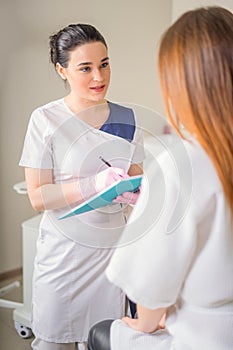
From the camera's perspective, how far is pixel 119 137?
141cm

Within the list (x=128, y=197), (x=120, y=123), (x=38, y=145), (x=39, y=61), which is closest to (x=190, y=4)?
(x=39, y=61)

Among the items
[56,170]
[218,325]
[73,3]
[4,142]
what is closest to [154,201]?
[218,325]

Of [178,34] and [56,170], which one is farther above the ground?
[178,34]

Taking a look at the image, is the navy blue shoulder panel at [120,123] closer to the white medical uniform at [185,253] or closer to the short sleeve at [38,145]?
the short sleeve at [38,145]

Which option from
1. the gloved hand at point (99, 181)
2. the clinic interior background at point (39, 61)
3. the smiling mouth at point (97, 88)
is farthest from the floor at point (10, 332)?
the smiling mouth at point (97, 88)

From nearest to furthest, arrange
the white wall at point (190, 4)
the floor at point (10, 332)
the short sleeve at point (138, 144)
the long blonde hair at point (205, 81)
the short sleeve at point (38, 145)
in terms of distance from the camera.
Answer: the long blonde hair at point (205, 81)
the short sleeve at point (38, 145)
the short sleeve at point (138, 144)
the floor at point (10, 332)
the white wall at point (190, 4)

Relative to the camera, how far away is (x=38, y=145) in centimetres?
136

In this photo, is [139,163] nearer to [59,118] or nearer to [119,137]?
[119,137]

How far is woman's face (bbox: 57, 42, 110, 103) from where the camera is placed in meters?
1.35

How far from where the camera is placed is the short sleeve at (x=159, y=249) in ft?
2.59

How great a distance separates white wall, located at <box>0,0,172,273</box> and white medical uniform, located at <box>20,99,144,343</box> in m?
0.80

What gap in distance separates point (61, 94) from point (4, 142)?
382 millimetres

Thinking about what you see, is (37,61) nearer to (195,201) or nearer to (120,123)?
(120,123)

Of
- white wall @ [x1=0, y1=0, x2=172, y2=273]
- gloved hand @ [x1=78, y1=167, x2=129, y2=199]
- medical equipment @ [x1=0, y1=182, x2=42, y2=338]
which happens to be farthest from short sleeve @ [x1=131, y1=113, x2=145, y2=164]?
white wall @ [x1=0, y1=0, x2=172, y2=273]
